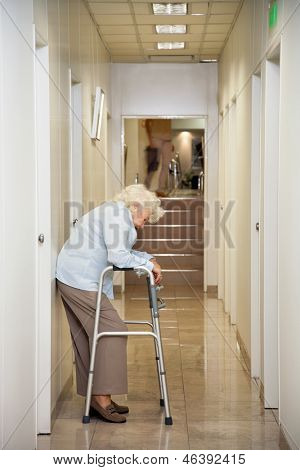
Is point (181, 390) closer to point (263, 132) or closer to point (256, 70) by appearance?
point (263, 132)

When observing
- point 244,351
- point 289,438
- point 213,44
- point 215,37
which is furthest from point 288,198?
point 213,44

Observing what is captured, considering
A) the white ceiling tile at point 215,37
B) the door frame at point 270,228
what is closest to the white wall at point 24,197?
the door frame at point 270,228

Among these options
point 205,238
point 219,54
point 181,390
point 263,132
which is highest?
point 219,54

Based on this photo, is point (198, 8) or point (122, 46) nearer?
point (198, 8)

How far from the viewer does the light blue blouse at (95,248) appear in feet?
13.1

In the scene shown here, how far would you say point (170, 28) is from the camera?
286 inches

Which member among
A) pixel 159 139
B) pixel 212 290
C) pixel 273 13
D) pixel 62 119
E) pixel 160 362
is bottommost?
pixel 212 290

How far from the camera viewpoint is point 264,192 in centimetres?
436

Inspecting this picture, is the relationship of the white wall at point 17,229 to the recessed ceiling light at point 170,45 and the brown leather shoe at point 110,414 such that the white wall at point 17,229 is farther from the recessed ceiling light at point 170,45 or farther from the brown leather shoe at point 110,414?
the recessed ceiling light at point 170,45

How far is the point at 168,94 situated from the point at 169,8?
289 centimetres

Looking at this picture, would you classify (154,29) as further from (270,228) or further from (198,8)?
(270,228)

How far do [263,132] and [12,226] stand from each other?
6.29ft

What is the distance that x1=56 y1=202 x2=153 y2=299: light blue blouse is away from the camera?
3990 mm
